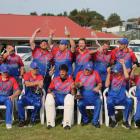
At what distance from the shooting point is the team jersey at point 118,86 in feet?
26.5

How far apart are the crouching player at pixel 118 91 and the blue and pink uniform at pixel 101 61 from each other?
46 centimetres

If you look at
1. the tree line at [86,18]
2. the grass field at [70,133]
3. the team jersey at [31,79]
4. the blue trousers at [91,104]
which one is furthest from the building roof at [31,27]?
the grass field at [70,133]

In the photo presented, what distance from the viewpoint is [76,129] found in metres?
7.87

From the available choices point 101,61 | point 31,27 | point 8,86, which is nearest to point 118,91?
point 101,61

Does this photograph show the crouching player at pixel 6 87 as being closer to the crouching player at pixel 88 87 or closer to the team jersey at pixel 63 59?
the team jersey at pixel 63 59

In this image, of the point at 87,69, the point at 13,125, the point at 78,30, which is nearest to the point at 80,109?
the point at 87,69

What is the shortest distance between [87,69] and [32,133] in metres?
1.71

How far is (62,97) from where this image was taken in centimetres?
812

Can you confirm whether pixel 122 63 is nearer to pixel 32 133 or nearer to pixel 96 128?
pixel 96 128

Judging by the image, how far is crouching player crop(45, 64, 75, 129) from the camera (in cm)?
789

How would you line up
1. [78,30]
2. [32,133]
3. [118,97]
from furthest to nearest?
1. [78,30]
2. [118,97]
3. [32,133]

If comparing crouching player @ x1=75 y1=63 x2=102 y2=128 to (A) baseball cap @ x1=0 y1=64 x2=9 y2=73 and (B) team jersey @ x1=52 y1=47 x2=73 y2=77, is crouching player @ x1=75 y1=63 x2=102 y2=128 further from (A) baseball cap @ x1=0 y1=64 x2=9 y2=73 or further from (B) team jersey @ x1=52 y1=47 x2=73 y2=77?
(A) baseball cap @ x1=0 y1=64 x2=9 y2=73

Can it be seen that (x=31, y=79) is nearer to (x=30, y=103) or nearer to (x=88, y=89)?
(x=30, y=103)

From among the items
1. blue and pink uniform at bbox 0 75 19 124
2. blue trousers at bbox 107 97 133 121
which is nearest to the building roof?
blue and pink uniform at bbox 0 75 19 124
